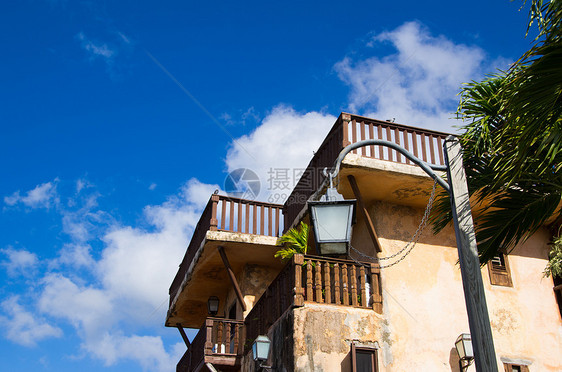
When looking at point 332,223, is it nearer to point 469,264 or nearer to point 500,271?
point 469,264

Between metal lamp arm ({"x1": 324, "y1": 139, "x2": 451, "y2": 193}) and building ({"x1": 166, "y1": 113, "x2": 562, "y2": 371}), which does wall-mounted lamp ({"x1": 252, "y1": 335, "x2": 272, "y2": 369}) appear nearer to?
building ({"x1": 166, "y1": 113, "x2": 562, "y2": 371})

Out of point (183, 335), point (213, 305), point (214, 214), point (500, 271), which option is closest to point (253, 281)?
point (213, 305)

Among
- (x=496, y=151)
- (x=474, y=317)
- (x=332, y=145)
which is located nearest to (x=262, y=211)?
(x=332, y=145)

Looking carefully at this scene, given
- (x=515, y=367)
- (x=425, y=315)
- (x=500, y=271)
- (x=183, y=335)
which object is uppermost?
(x=183, y=335)

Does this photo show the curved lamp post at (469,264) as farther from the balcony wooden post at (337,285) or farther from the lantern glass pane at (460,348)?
Answer: the lantern glass pane at (460,348)

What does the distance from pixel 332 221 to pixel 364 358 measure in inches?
226

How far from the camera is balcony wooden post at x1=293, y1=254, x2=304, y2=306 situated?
11.3 meters

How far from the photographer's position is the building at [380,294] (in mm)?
11406

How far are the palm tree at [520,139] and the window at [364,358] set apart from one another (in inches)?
120

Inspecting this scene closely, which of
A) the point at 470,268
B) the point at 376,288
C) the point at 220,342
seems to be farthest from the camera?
the point at 220,342

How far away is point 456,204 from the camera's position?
6.50 metres

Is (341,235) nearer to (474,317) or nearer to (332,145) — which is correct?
(474,317)

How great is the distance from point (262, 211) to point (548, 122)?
9499 millimetres

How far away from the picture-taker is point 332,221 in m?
6.34
